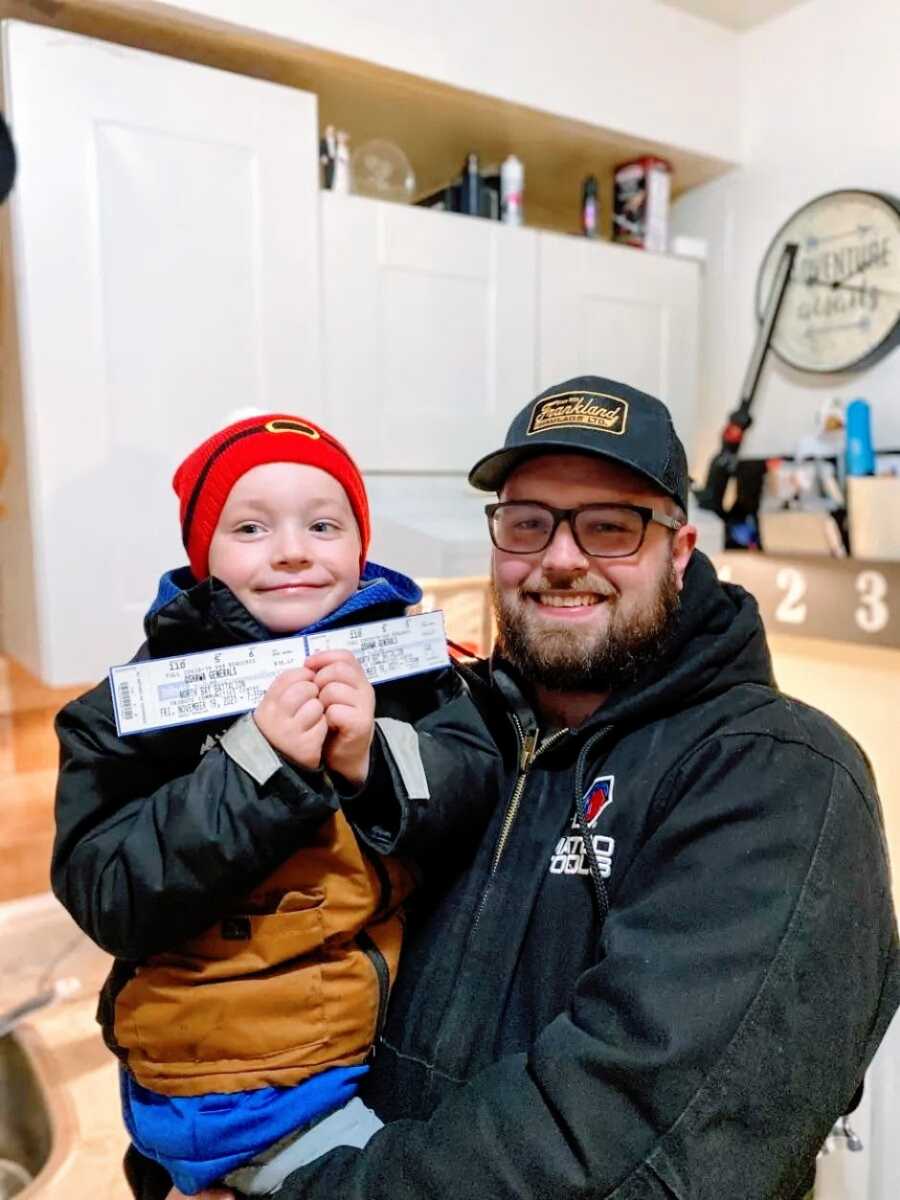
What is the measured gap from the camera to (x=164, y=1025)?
770mm

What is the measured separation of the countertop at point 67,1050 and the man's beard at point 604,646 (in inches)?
40.3

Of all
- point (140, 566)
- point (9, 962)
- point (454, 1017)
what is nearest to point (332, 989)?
point (454, 1017)

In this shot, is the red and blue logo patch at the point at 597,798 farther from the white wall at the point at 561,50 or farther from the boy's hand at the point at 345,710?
the white wall at the point at 561,50

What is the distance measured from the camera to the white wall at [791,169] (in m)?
1.83

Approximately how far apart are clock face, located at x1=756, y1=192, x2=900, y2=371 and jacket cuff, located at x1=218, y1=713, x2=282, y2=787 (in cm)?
163

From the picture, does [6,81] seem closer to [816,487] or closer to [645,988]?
[645,988]

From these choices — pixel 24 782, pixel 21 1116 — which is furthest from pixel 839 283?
pixel 21 1116

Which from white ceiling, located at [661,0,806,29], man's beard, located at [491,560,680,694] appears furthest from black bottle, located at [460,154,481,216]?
man's beard, located at [491,560,680,694]

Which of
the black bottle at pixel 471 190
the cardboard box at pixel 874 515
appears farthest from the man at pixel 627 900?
the black bottle at pixel 471 190

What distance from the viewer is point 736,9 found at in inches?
76.9

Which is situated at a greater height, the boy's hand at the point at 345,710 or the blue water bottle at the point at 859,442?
the blue water bottle at the point at 859,442

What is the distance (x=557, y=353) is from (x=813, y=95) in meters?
0.80

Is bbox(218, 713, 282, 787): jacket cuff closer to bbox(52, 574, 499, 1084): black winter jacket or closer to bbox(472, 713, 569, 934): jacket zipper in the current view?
bbox(52, 574, 499, 1084): black winter jacket

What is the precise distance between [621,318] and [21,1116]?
6.48 feet
